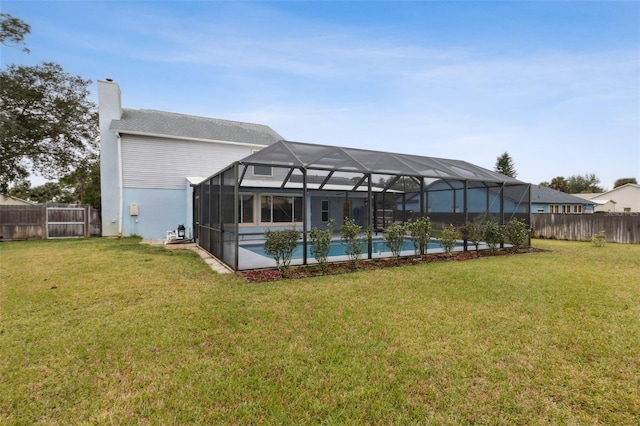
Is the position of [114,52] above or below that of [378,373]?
above

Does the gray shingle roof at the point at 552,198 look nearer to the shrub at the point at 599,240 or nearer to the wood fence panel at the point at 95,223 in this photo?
the shrub at the point at 599,240

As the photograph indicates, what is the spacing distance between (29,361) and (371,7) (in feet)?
38.4

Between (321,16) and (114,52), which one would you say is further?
(114,52)

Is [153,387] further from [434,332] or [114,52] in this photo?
[114,52]

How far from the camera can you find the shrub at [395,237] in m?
7.58

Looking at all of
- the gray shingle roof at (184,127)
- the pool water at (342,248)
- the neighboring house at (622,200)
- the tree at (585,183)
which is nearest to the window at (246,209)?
the pool water at (342,248)

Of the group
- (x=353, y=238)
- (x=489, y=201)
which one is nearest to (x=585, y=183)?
(x=489, y=201)

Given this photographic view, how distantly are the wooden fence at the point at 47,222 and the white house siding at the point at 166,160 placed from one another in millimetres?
2554

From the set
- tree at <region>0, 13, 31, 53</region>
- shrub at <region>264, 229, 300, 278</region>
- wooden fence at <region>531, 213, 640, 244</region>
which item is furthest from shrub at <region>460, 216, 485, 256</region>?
tree at <region>0, 13, 31, 53</region>

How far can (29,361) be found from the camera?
282 centimetres

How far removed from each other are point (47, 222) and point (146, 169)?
4872 mm

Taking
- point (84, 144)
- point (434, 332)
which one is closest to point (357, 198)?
point (434, 332)

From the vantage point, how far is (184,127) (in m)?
15.9

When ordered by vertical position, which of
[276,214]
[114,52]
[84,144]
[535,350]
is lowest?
[535,350]
